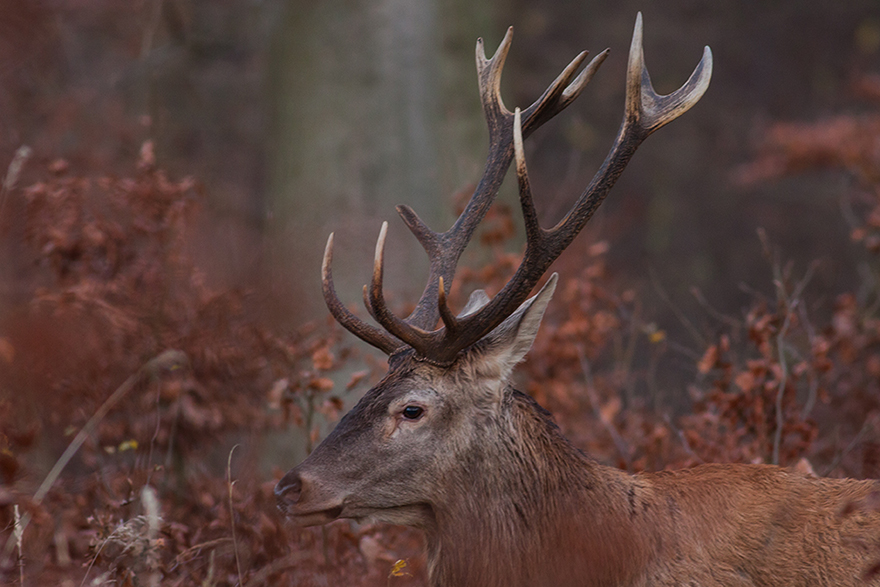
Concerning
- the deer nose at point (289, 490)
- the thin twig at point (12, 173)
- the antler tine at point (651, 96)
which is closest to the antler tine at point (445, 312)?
the deer nose at point (289, 490)

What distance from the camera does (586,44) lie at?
50.1 ft

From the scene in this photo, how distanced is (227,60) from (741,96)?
295 inches

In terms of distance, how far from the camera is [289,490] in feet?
10.9

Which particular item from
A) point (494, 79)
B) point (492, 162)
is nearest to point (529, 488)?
point (492, 162)

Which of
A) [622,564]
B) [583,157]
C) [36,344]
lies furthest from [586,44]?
[622,564]

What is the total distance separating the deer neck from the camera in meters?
3.45

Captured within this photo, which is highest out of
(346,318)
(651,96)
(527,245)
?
(651,96)

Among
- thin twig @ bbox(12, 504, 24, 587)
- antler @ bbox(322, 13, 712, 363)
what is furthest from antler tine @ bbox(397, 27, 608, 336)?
thin twig @ bbox(12, 504, 24, 587)

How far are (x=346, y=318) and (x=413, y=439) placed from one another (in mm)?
531

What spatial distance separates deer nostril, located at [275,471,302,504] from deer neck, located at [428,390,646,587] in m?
0.52

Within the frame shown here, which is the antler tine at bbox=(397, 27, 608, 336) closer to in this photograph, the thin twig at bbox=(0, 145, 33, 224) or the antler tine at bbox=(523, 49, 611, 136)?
the antler tine at bbox=(523, 49, 611, 136)

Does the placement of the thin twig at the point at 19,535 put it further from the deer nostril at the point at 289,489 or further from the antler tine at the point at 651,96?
the antler tine at the point at 651,96

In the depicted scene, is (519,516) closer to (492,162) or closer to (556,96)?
(492,162)

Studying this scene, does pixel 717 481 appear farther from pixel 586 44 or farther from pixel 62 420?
pixel 586 44
